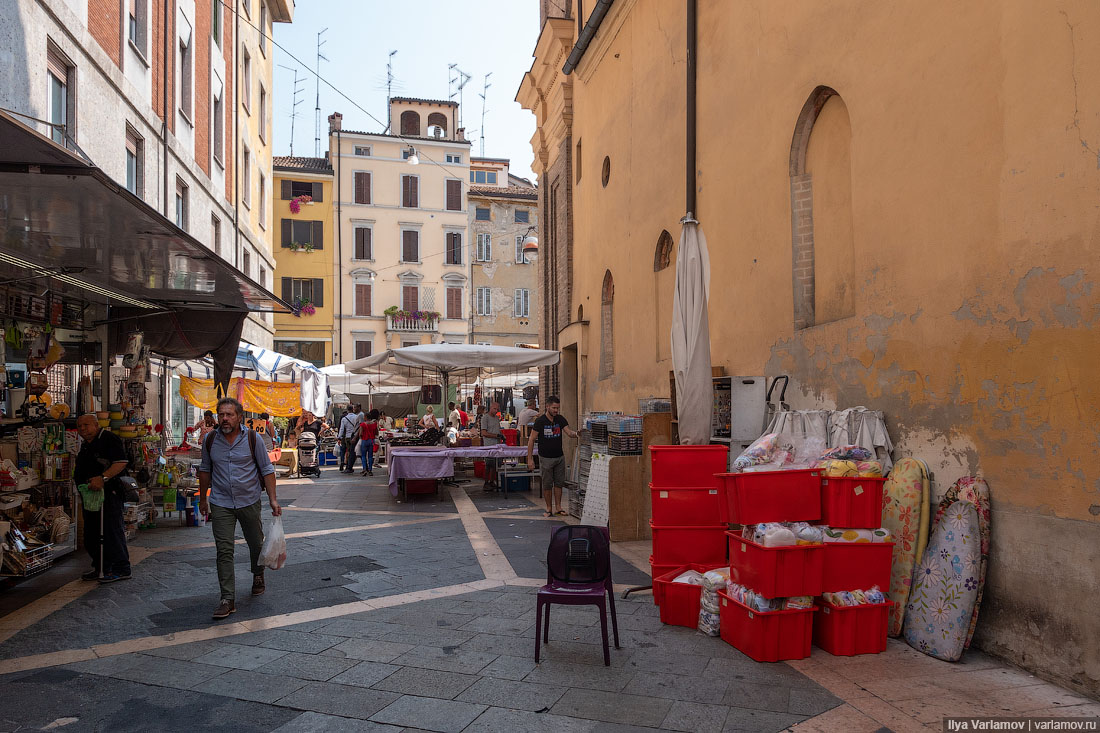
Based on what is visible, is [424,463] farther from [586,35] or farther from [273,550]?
[586,35]

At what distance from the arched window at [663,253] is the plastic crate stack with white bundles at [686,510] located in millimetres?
5091

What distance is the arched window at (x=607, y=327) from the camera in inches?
551

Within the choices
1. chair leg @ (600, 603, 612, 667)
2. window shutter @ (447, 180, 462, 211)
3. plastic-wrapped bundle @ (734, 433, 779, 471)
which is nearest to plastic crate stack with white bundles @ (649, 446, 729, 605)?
plastic-wrapped bundle @ (734, 433, 779, 471)

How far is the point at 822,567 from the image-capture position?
4977 millimetres

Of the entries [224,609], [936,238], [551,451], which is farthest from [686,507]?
[551,451]

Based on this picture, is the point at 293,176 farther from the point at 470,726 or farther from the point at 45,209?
the point at 470,726

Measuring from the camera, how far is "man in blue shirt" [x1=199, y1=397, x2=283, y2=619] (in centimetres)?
632

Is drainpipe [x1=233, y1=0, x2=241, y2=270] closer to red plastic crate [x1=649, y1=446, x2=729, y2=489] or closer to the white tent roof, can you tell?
the white tent roof

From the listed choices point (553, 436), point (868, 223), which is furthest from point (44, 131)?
point (868, 223)

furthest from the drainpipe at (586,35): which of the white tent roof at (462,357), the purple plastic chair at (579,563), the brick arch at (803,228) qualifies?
the purple plastic chair at (579,563)

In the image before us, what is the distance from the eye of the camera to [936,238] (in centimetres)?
538

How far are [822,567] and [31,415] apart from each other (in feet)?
24.7

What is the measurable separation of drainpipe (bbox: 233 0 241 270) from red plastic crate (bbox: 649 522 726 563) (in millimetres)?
16679

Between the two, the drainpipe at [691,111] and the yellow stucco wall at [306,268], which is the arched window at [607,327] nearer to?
the drainpipe at [691,111]
